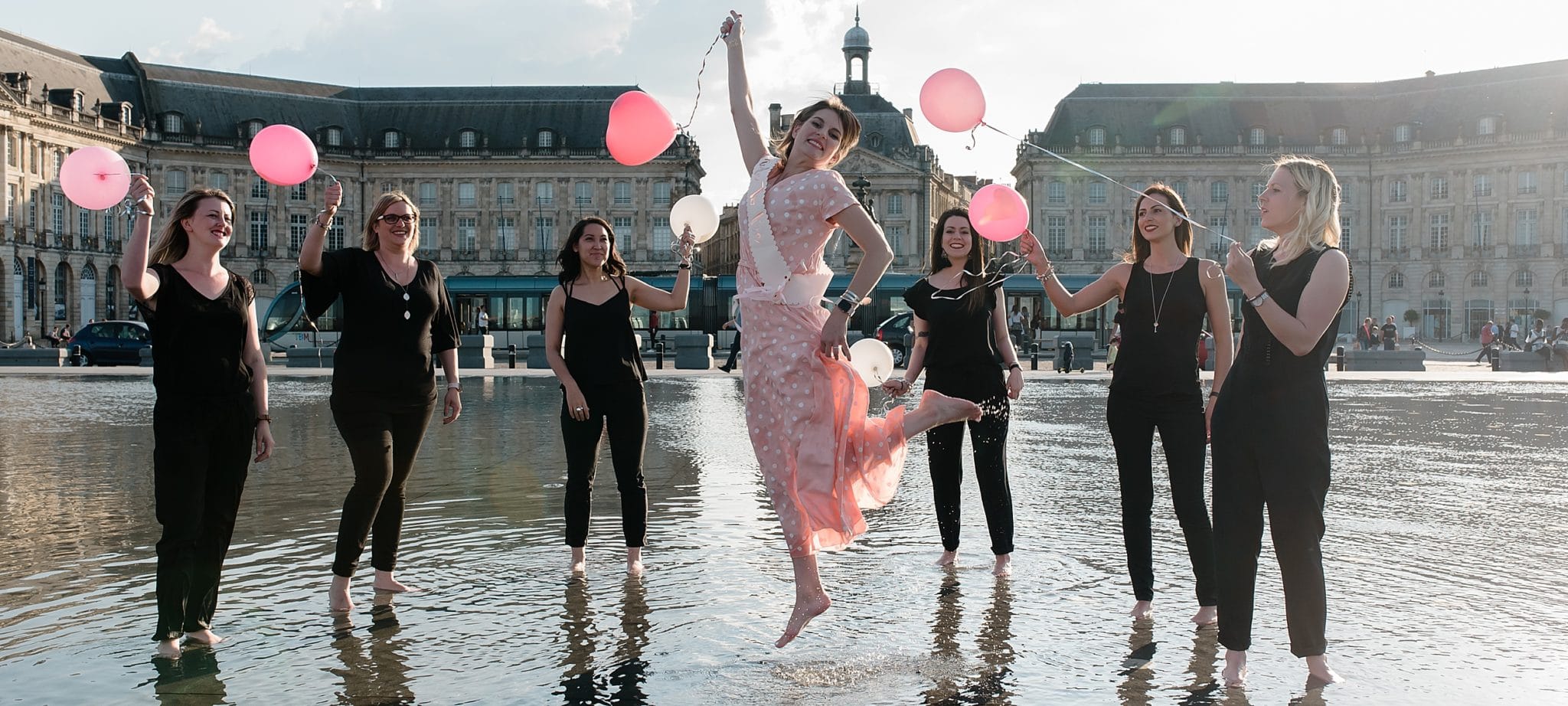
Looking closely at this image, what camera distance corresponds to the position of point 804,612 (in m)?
4.43

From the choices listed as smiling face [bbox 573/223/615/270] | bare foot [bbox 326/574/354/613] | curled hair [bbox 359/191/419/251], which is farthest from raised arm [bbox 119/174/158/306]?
smiling face [bbox 573/223/615/270]

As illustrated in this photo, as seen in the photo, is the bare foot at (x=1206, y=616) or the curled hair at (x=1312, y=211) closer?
the curled hair at (x=1312, y=211)

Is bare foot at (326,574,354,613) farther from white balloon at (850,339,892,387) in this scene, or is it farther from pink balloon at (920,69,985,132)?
pink balloon at (920,69,985,132)

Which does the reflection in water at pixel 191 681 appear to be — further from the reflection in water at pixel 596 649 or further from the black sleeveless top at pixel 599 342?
the black sleeveless top at pixel 599 342

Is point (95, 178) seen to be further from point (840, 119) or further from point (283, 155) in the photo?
point (840, 119)

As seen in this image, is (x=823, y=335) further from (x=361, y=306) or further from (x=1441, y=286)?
(x=1441, y=286)

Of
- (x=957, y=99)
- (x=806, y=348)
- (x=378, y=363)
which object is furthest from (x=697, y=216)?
(x=806, y=348)

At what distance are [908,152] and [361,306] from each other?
87562 mm

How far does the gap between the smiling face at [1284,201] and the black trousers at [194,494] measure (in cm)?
354

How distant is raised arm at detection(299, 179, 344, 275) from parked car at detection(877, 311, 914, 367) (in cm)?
3070

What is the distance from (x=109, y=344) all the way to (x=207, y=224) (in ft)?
115

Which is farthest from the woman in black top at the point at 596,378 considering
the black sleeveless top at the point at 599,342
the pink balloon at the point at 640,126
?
the pink balloon at the point at 640,126

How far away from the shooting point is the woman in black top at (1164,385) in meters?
4.99

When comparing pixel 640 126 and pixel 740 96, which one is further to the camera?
pixel 640 126
